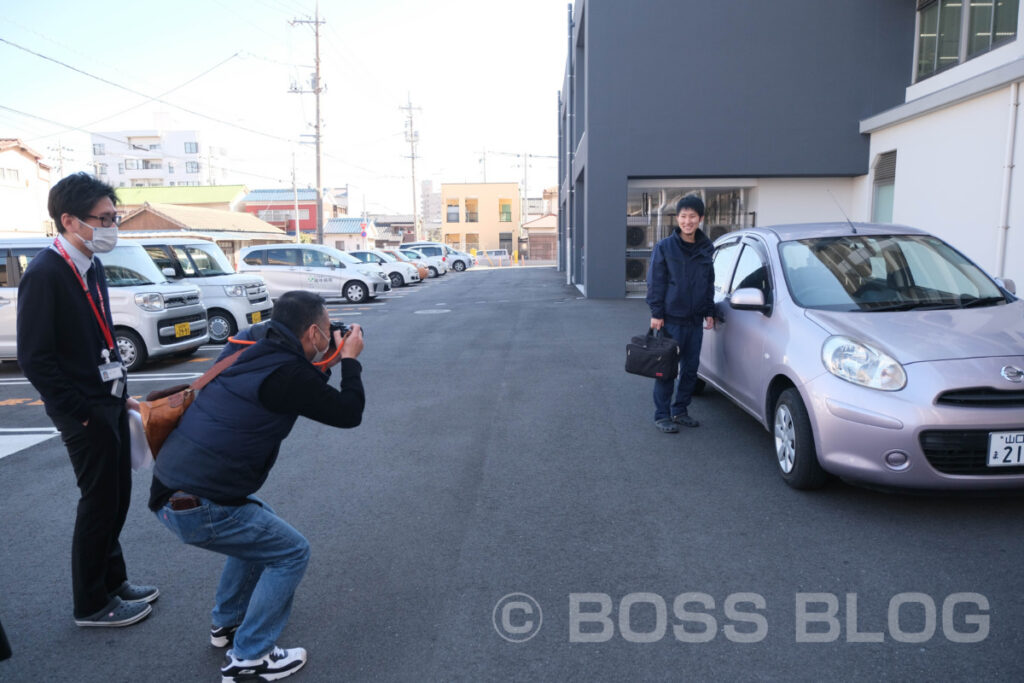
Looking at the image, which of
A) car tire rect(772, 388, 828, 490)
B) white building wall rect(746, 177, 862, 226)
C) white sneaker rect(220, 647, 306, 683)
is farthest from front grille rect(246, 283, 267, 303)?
white building wall rect(746, 177, 862, 226)

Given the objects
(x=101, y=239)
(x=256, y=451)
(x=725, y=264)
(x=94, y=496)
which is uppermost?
(x=101, y=239)

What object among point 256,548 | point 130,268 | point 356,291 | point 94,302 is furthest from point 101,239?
point 356,291

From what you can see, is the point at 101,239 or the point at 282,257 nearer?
the point at 101,239

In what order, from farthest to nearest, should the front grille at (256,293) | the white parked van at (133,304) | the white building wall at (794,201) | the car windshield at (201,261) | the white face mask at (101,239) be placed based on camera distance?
1. the white building wall at (794,201)
2. the front grille at (256,293)
3. the car windshield at (201,261)
4. the white parked van at (133,304)
5. the white face mask at (101,239)

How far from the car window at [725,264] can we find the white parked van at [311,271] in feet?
43.6

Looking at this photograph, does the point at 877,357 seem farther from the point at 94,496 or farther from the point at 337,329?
the point at 94,496

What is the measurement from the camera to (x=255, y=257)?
18.2 metres

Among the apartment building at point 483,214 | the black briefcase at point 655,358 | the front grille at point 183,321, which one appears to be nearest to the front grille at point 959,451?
the black briefcase at point 655,358

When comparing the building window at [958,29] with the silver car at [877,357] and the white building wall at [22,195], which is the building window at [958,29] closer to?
the silver car at [877,357]

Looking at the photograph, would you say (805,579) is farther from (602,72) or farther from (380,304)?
(380,304)

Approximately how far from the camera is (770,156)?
1595cm

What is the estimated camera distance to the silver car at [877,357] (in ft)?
11.8

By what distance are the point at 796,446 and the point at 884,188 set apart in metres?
13.3

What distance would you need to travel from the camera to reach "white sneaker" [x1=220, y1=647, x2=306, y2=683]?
2.58 meters
